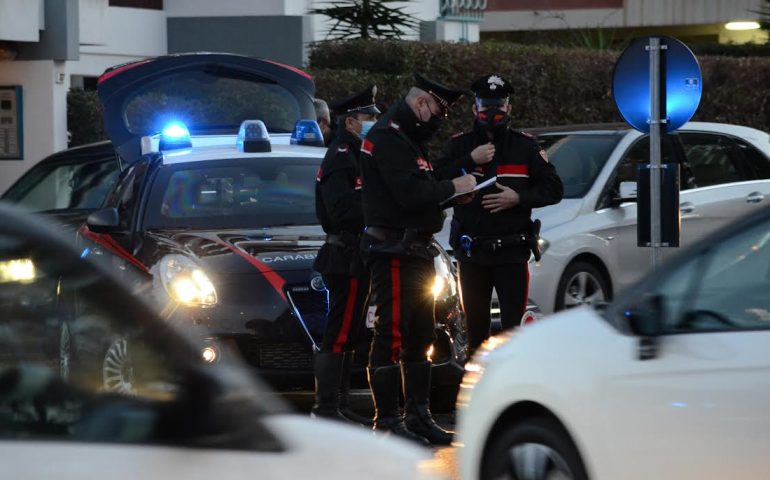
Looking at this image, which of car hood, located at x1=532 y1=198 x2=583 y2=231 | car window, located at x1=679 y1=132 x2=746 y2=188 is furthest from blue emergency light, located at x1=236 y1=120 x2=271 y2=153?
car window, located at x1=679 y1=132 x2=746 y2=188

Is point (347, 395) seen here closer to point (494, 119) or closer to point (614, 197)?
point (494, 119)

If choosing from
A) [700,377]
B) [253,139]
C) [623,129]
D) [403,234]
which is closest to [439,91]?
[403,234]

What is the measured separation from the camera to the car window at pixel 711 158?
12.3 m

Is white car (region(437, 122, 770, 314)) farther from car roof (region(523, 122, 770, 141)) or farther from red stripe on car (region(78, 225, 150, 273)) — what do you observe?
red stripe on car (region(78, 225, 150, 273))

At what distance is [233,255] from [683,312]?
12.1ft

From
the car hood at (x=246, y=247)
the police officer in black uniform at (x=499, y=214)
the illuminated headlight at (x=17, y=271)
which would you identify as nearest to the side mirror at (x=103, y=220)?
the car hood at (x=246, y=247)

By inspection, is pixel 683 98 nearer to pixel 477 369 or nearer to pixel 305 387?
pixel 305 387

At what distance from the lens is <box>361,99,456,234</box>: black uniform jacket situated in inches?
296

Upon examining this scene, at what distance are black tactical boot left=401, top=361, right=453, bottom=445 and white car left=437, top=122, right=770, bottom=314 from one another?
10.2 ft

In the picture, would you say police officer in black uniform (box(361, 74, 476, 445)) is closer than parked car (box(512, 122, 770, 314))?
Yes

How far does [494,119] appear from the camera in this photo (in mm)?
8383

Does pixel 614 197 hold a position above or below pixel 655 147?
below

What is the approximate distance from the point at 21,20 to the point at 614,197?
33.3 ft

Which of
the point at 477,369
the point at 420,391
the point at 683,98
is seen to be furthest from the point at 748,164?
the point at 477,369
